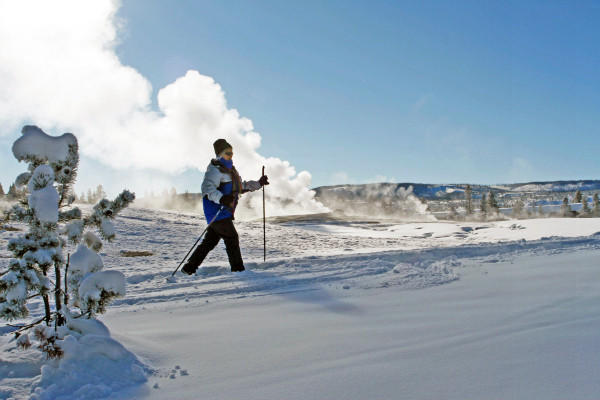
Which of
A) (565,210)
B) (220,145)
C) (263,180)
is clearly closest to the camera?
(220,145)

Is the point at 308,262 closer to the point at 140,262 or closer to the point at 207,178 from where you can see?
the point at 207,178

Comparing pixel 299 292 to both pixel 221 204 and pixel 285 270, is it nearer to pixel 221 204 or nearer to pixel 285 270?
pixel 285 270

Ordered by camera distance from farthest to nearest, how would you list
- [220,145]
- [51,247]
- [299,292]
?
[220,145] → [299,292] → [51,247]

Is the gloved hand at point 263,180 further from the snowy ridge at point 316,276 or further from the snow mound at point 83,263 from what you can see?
the snow mound at point 83,263

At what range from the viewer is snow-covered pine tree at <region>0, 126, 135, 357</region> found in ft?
5.76

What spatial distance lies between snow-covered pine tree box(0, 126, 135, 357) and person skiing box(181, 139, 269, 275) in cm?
320

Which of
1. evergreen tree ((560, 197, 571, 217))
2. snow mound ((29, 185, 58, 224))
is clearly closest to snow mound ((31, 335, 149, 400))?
snow mound ((29, 185, 58, 224))

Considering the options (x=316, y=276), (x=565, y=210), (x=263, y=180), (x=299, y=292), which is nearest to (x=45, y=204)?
(x=299, y=292)

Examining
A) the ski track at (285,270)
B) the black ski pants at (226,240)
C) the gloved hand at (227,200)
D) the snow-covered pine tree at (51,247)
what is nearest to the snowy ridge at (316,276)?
the ski track at (285,270)

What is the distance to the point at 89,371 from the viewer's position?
171 cm

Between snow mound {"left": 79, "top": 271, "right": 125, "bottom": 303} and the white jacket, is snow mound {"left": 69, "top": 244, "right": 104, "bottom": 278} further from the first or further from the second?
the white jacket

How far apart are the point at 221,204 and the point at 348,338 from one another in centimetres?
353

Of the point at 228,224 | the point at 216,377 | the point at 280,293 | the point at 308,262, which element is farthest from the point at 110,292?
the point at 308,262

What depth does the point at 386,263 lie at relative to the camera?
18.0 ft
